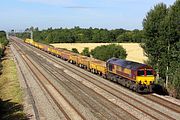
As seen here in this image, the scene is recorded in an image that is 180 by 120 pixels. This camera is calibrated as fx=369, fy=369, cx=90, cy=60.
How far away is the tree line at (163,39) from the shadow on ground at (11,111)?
17429 millimetres

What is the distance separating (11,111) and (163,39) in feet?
67.9

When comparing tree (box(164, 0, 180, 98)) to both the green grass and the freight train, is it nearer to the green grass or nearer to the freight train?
the freight train

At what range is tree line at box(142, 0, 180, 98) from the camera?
139ft

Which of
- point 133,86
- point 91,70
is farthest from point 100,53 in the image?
point 133,86

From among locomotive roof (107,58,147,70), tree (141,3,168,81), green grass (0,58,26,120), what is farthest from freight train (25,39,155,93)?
green grass (0,58,26,120)

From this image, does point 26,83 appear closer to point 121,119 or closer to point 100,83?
point 100,83

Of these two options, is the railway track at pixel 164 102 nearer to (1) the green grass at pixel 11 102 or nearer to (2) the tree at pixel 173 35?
(2) the tree at pixel 173 35

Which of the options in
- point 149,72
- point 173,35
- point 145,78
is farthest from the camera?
point 173,35

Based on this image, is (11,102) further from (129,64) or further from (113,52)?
(113,52)

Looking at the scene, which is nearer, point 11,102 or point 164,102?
point 164,102

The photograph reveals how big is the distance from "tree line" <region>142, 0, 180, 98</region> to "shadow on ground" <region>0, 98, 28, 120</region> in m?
17.4

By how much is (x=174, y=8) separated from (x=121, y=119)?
20.8 metres

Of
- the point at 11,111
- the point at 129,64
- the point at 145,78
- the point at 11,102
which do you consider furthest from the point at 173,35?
the point at 11,111

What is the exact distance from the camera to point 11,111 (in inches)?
1210
